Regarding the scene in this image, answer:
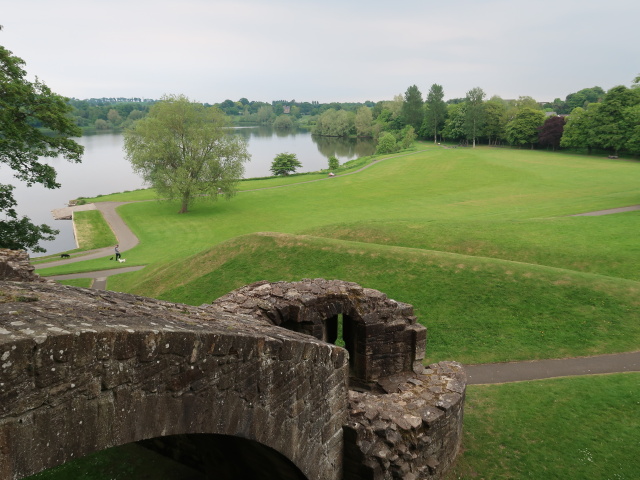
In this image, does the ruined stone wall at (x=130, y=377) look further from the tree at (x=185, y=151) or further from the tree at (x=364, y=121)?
the tree at (x=364, y=121)

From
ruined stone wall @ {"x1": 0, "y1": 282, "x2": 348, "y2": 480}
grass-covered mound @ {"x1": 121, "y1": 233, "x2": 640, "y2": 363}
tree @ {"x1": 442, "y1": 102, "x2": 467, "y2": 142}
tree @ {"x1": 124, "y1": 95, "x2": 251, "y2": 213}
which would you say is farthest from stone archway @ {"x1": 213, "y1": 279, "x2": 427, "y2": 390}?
tree @ {"x1": 442, "y1": 102, "x2": 467, "y2": 142}

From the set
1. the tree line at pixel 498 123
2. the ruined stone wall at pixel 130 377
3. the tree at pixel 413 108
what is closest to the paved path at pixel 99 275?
the ruined stone wall at pixel 130 377

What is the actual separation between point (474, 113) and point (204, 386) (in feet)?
365

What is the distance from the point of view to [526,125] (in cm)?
9950

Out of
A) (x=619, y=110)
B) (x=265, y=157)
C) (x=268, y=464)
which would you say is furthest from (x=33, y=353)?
(x=265, y=157)

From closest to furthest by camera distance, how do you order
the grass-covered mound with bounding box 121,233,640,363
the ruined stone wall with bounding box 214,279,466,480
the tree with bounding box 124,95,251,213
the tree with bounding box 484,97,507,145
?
the ruined stone wall with bounding box 214,279,466,480
the grass-covered mound with bounding box 121,233,640,363
the tree with bounding box 124,95,251,213
the tree with bounding box 484,97,507,145

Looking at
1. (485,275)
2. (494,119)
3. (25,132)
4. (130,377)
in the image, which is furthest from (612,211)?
(494,119)

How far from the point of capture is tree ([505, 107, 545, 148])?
3895 inches

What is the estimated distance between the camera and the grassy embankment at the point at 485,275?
44.7 ft

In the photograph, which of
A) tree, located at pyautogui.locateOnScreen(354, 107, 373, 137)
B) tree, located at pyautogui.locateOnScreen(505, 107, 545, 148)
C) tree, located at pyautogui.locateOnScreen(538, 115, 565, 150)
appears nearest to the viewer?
tree, located at pyautogui.locateOnScreen(538, 115, 565, 150)

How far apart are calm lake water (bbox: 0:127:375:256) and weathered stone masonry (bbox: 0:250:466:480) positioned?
41.2 meters

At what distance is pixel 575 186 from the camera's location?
57.9 m

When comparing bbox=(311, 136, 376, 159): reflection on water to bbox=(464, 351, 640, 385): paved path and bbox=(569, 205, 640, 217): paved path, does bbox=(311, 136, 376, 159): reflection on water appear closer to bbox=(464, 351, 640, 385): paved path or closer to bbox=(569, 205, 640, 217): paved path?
bbox=(569, 205, 640, 217): paved path

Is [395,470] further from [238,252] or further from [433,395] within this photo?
[238,252]
